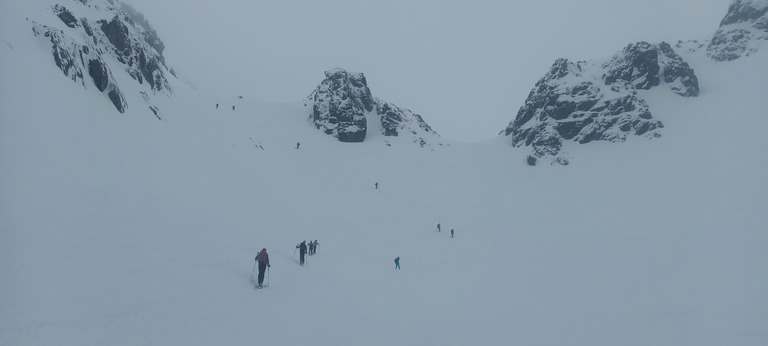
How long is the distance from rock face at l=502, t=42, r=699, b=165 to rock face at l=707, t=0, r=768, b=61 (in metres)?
11.7

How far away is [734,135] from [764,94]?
46.3ft

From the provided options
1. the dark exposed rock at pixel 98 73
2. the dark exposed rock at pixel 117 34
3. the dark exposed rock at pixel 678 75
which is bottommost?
the dark exposed rock at pixel 98 73

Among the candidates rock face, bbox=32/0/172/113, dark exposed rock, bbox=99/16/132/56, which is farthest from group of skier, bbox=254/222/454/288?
dark exposed rock, bbox=99/16/132/56

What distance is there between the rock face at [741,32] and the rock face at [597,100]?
1170 centimetres

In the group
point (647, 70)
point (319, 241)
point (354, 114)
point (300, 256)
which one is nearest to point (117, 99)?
point (319, 241)

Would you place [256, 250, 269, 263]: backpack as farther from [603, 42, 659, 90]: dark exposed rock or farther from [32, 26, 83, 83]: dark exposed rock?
[603, 42, 659, 90]: dark exposed rock

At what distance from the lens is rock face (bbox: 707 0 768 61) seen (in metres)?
76.9

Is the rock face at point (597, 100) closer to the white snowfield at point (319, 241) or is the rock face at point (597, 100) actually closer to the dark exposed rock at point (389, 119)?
the white snowfield at point (319, 241)

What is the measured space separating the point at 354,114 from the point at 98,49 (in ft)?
129

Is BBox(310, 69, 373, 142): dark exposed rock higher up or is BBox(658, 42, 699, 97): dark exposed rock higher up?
BBox(658, 42, 699, 97): dark exposed rock

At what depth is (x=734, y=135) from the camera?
2111 inches

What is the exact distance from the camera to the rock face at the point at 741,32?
7688 centimetres

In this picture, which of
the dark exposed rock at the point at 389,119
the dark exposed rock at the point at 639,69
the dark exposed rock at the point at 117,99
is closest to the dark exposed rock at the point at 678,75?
the dark exposed rock at the point at 639,69

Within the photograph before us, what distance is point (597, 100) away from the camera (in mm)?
68625
